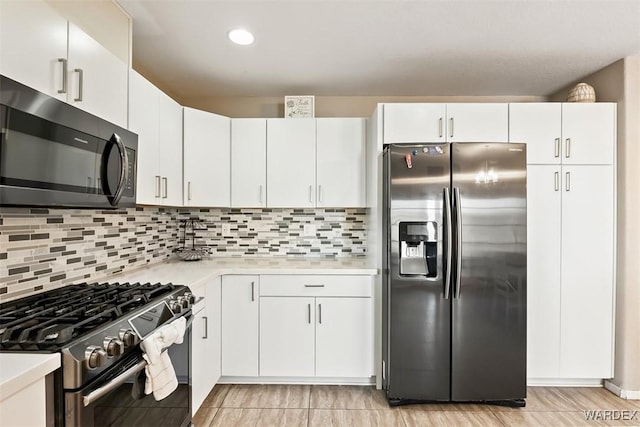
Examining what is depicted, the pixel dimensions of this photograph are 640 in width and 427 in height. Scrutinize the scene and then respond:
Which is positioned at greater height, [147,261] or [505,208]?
[505,208]

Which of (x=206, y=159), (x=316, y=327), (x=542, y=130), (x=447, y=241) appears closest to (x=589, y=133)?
(x=542, y=130)

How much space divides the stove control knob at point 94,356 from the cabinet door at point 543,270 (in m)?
2.63

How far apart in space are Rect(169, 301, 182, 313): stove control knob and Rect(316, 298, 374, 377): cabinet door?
113cm

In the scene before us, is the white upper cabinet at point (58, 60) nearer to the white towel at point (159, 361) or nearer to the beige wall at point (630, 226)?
the white towel at point (159, 361)

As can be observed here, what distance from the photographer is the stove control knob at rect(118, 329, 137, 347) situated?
1.23 m

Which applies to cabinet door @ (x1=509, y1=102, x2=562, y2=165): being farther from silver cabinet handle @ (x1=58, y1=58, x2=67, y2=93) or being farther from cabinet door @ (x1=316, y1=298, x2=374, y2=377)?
silver cabinet handle @ (x1=58, y1=58, x2=67, y2=93)

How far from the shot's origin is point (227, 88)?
3.07 metres

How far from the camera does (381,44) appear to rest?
2.26 m

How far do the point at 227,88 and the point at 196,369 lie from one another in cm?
223

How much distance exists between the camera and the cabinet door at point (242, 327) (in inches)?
102

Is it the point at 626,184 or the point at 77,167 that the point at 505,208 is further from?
the point at 77,167

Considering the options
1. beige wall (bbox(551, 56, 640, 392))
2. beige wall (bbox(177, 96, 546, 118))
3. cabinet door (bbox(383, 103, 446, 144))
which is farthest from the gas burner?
beige wall (bbox(551, 56, 640, 392))

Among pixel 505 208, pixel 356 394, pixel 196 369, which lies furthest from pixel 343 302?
pixel 505 208

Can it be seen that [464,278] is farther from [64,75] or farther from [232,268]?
[64,75]
